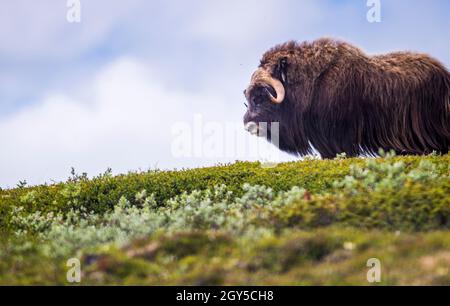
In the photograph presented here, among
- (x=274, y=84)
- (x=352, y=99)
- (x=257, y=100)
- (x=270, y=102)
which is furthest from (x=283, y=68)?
→ (x=352, y=99)

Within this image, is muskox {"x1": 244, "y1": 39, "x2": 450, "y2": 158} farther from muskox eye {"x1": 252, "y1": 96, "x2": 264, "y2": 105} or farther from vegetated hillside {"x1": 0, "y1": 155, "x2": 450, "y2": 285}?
vegetated hillside {"x1": 0, "y1": 155, "x2": 450, "y2": 285}

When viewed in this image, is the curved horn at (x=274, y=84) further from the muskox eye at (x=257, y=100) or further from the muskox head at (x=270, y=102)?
the muskox eye at (x=257, y=100)

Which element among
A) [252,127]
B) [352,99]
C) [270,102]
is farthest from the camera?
[252,127]

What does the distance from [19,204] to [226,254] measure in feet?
22.4

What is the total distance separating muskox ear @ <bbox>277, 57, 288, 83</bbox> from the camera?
1602 cm

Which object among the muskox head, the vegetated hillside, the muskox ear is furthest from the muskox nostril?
the vegetated hillside

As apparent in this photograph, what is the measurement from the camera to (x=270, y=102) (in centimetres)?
1619

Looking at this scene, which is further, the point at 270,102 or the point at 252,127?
the point at 252,127

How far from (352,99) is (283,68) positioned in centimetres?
172

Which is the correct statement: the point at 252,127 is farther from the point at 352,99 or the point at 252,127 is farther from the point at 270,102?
the point at 352,99

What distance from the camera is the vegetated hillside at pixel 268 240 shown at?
21.4 feet

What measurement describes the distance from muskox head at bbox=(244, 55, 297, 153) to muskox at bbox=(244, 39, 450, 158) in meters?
0.02

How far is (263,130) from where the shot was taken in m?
16.5

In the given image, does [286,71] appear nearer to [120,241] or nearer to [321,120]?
[321,120]
